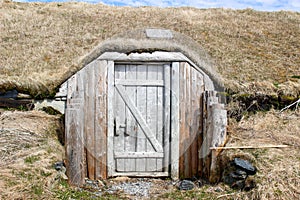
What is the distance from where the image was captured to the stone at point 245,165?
5.01m

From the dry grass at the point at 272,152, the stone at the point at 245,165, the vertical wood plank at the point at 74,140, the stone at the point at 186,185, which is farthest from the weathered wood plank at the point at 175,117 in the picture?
the vertical wood plank at the point at 74,140

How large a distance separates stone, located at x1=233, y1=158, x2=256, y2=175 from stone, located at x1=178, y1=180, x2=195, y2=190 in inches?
33.6

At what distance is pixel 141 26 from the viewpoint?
1149 centimetres

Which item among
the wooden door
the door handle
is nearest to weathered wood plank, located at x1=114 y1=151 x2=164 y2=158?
the wooden door

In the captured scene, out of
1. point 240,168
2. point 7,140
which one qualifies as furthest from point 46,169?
point 240,168

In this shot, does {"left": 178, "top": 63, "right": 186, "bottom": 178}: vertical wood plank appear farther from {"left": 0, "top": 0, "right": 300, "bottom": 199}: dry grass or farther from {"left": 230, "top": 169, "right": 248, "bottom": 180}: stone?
{"left": 230, "top": 169, "right": 248, "bottom": 180}: stone

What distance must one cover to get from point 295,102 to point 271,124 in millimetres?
923

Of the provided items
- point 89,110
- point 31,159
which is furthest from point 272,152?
point 31,159

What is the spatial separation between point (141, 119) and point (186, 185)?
4.51ft

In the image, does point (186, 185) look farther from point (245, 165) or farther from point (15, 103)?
point (15, 103)

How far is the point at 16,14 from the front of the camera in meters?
12.7

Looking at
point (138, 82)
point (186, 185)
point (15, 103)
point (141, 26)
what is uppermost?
point (141, 26)

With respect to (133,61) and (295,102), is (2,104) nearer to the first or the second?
(133,61)

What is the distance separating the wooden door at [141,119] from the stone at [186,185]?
Answer: 473 mm
